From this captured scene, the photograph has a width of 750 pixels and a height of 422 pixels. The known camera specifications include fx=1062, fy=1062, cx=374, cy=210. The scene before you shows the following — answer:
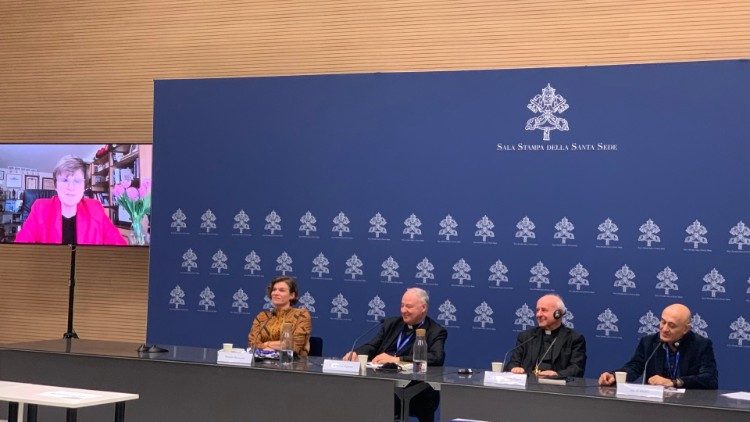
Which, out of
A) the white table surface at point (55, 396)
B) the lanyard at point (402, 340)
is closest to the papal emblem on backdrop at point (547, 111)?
the lanyard at point (402, 340)

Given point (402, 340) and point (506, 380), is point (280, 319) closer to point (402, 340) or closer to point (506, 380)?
point (402, 340)

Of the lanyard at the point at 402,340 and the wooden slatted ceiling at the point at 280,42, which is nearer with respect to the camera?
the lanyard at the point at 402,340

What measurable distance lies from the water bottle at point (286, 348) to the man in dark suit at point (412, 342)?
0.30m

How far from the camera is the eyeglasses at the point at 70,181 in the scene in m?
7.60

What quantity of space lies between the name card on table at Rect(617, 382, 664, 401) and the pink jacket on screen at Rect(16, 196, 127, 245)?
4254 mm

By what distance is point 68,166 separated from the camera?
7633 mm

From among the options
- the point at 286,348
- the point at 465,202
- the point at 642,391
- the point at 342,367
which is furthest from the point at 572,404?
the point at 465,202

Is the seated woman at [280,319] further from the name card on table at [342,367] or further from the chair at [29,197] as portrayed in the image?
the chair at [29,197]

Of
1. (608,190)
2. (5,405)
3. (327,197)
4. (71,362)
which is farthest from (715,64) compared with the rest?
(5,405)

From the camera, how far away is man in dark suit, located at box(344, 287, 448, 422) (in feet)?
17.7

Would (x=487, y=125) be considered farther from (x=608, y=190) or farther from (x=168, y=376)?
(x=168, y=376)

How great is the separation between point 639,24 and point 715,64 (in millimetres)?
860

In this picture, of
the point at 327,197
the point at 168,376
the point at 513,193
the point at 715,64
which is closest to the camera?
the point at 168,376

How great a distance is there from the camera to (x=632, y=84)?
621 cm
